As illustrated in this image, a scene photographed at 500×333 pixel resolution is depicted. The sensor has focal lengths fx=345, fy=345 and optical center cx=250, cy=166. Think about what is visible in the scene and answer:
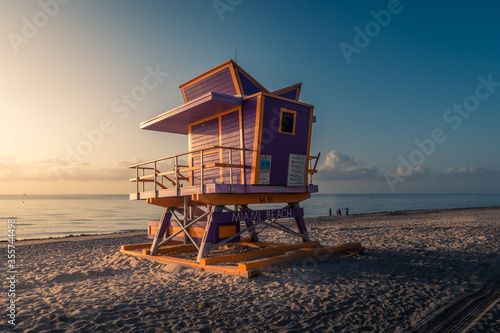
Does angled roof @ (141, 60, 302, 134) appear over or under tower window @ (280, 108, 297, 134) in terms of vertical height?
over

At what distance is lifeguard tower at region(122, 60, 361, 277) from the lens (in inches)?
409

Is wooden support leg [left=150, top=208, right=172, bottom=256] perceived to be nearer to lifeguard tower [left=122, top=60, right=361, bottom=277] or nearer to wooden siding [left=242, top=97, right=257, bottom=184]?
lifeguard tower [left=122, top=60, right=361, bottom=277]

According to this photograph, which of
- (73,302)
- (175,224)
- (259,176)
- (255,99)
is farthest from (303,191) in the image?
(73,302)

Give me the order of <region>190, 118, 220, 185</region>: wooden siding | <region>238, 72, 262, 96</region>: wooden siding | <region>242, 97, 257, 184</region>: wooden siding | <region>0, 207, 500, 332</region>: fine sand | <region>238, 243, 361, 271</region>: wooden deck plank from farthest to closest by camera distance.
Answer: <region>190, 118, 220, 185</region>: wooden siding, <region>238, 72, 262, 96</region>: wooden siding, <region>242, 97, 257, 184</region>: wooden siding, <region>238, 243, 361, 271</region>: wooden deck plank, <region>0, 207, 500, 332</region>: fine sand

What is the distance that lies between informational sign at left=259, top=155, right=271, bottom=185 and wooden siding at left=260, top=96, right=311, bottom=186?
139 mm

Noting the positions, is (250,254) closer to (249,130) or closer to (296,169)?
(296,169)

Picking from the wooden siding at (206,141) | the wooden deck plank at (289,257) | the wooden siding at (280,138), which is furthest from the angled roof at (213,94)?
the wooden deck plank at (289,257)

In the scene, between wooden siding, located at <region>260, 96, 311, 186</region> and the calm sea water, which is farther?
the calm sea water

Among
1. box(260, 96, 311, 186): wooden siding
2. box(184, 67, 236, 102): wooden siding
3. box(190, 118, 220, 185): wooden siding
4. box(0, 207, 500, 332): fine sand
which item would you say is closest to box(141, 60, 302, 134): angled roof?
box(184, 67, 236, 102): wooden siding

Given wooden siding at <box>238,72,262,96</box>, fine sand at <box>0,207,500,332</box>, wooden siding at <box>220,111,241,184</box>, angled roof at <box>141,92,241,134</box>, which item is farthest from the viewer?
wooden siding at <box>238,72,262,96</box>

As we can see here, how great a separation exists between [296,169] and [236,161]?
2.13m

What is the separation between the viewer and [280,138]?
11.1m

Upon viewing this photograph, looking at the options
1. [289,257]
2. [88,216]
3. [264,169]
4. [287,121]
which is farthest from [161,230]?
[88,216]

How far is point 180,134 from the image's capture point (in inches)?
563
